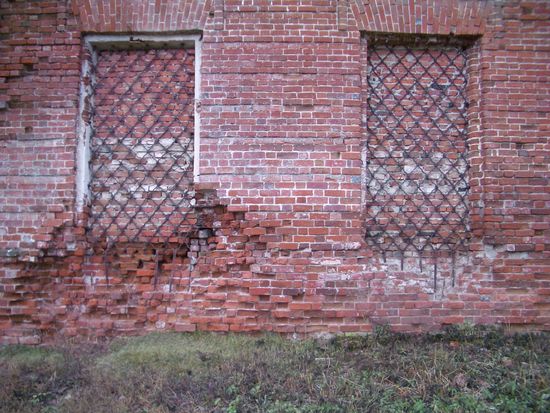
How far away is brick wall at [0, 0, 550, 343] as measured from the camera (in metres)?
4.96

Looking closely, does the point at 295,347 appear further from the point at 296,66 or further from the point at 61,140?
the point at 61,140

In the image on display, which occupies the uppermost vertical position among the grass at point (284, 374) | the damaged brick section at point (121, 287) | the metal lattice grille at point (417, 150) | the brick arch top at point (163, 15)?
the brick arch top at point (163, 15)

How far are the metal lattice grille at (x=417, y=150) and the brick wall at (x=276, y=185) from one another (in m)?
0.16

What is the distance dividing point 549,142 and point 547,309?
75.2 inches

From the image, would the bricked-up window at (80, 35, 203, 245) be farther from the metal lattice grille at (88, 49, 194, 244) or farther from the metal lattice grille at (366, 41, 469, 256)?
the metal lattice grille at (366, 41, 469, 256)

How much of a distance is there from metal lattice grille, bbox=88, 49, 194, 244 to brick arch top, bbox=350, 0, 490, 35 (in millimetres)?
2083

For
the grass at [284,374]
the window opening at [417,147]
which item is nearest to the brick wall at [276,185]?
the window opening at [417,147]

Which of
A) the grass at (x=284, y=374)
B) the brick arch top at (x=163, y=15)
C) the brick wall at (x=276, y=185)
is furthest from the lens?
the brick arch top at (x=163, y=15)

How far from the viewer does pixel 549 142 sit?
5.15m

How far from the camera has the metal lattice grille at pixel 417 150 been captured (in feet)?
16.9

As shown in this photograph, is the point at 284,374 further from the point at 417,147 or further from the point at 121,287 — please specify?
the point at 417,147

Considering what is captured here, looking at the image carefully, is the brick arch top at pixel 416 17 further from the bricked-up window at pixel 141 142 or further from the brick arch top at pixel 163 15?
the bricked-up window at pixel 141 142

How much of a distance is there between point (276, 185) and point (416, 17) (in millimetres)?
2535

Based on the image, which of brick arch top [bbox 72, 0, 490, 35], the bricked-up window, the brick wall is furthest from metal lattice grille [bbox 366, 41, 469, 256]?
the bricked-up window
